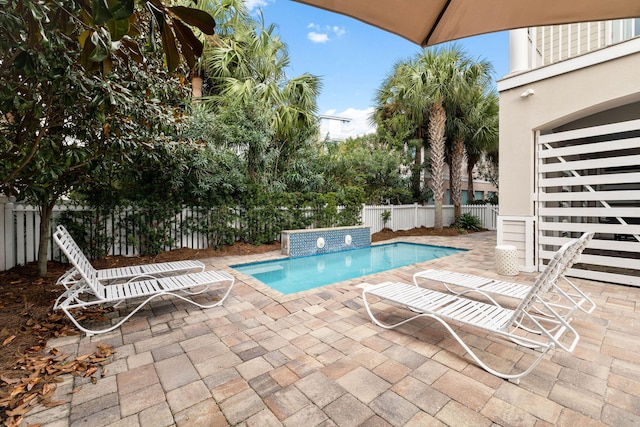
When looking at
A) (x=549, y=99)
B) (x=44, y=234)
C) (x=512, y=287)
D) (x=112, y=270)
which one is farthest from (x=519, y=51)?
(x=44, y=234)

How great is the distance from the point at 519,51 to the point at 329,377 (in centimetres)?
758

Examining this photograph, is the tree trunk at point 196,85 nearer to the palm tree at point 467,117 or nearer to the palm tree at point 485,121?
the palm tree at point 467,117

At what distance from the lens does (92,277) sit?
3.67 meters

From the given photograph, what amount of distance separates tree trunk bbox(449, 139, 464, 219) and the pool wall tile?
676 cm

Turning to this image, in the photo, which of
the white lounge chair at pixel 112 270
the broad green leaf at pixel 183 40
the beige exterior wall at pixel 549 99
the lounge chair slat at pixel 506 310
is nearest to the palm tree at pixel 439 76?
the beige exterior wall at pixel 549 99

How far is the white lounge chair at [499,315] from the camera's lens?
2484 millimetres

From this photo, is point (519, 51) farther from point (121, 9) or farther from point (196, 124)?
point (121, 9)

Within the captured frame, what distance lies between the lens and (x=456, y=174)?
48.9ft

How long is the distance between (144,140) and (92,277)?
8.67 feet

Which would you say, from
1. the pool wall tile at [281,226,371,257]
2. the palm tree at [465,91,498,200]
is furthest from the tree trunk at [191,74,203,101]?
the palm tree at [465,91,498,200]

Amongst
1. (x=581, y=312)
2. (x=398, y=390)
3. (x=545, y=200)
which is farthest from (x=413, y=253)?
(x=398, y=390)

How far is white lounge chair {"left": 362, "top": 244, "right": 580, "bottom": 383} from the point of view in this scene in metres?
2.48

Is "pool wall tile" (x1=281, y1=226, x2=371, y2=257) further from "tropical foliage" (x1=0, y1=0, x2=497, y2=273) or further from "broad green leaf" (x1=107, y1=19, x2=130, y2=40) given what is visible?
"broad green leaf" (x1=107, y1=19, x2=130, y2=40)

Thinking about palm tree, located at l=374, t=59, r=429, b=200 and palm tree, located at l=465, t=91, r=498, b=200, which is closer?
palm tree, located at l=374, t=59, r=429, b=200
